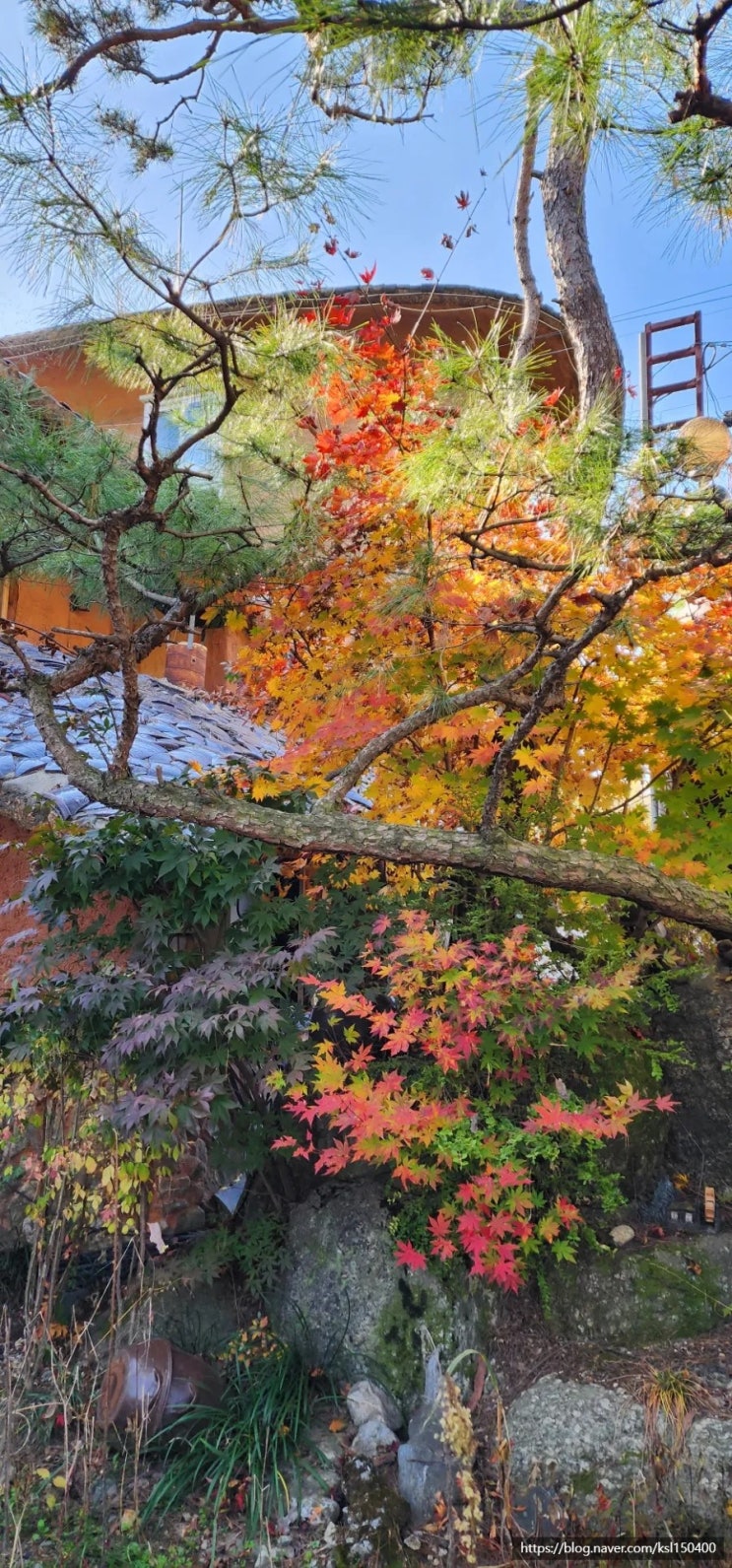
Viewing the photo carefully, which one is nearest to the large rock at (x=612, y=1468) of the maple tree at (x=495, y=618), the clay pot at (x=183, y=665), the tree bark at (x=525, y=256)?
the maple tree at (x=495, y=618)

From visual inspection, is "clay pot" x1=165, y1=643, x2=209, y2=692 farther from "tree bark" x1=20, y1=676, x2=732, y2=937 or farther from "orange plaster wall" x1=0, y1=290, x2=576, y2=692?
"tree bark" x1=20, y1=676, x2=732, y2=937

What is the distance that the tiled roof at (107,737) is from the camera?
538 cm

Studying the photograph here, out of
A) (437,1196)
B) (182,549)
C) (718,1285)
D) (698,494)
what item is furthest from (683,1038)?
(182,549)

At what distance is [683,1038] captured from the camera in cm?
512

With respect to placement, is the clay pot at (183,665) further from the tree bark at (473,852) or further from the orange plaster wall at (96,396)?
the tree bark at (473,852)

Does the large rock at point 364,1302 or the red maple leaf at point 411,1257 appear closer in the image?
the red maple leaf at point 411,1257

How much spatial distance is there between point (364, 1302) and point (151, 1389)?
99 cm

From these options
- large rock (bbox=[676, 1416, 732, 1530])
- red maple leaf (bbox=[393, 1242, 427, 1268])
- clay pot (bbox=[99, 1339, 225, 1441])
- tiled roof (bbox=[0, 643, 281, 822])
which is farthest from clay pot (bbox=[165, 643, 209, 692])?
large rock (bbox=[676, 1416, 732, 1530])

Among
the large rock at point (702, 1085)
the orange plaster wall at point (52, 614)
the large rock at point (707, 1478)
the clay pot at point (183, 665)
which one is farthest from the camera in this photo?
the clay pot at point (183, 665)

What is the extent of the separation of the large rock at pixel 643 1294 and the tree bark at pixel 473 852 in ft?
5.95

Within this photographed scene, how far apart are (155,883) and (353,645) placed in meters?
1.76

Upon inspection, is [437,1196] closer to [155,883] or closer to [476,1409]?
[476,1409]

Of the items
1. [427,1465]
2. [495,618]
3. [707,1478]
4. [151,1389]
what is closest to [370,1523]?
[427,1465]

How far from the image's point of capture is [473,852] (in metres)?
3.27
